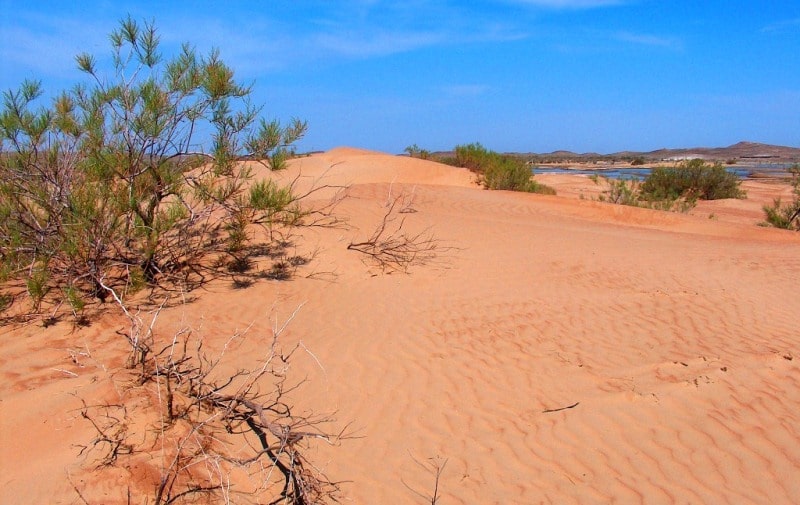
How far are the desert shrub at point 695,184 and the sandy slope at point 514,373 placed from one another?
16926mm

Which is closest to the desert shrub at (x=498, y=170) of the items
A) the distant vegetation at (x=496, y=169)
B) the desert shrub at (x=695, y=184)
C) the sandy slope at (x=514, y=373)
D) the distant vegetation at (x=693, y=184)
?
the distant vegetation at (x=496, y=169)

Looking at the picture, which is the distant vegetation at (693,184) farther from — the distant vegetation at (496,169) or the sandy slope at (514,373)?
the sandy slope at (514,373)

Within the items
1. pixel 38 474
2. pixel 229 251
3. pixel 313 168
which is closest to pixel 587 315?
pixel 229 251

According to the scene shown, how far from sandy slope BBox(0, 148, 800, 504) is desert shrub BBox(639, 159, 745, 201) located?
16.9 metres

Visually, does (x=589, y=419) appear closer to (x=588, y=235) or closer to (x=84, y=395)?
(x=84, y=395)

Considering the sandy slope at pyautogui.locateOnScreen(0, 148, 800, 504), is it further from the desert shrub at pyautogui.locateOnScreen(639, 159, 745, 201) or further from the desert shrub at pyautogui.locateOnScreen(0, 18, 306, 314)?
the desert shrub at pyautogui.locateOnScreen(639, 159, 745, 201)

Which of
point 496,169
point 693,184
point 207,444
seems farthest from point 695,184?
point 207,444

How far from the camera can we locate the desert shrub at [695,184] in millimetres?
26219

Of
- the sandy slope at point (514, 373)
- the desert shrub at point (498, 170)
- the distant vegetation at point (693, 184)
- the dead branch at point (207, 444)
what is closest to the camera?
the dead branch at point (207, 444)

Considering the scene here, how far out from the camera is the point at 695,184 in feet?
87.5

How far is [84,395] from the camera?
4031mm

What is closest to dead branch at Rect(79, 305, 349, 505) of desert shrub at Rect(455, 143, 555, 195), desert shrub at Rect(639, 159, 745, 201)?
desert shrub at Rect(455, 143, 555, 195)

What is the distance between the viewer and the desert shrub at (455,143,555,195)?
2022 cm

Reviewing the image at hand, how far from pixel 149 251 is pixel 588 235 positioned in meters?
8.73
